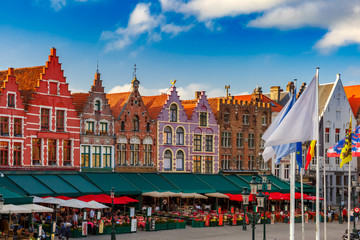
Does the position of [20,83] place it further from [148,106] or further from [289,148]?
[289,148]

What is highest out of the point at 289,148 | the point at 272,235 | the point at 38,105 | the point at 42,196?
the point at 38,105

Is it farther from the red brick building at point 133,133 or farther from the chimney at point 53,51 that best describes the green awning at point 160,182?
the chimney at point 53,51

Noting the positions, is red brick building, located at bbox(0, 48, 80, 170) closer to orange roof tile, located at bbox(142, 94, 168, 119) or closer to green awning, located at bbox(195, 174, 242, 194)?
orange roof tile, located at bbox(142, 94, 168, 119)

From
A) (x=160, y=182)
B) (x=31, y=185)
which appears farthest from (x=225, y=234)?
(x=31, y=185)

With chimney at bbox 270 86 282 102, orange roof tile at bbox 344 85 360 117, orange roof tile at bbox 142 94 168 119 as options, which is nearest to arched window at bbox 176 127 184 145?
orange roof tile at bbox 142 94 168 119

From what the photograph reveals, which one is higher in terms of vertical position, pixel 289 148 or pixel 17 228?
pixel 289 148

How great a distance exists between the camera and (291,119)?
26859mm

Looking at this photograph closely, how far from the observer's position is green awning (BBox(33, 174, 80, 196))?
47156mm

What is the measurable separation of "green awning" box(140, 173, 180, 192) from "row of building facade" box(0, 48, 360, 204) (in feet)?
3.28

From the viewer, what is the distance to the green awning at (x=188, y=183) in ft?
190

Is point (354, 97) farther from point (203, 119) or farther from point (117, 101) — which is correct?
point (117, 101)

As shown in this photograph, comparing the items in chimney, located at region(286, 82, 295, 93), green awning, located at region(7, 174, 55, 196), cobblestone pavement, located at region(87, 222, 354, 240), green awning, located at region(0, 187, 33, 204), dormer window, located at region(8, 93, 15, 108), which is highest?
chimney, located at region(286, 82, 295, 93)

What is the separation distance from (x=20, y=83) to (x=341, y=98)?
42.5 meters

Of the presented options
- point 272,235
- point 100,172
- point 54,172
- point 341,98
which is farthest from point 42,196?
point 341,98
